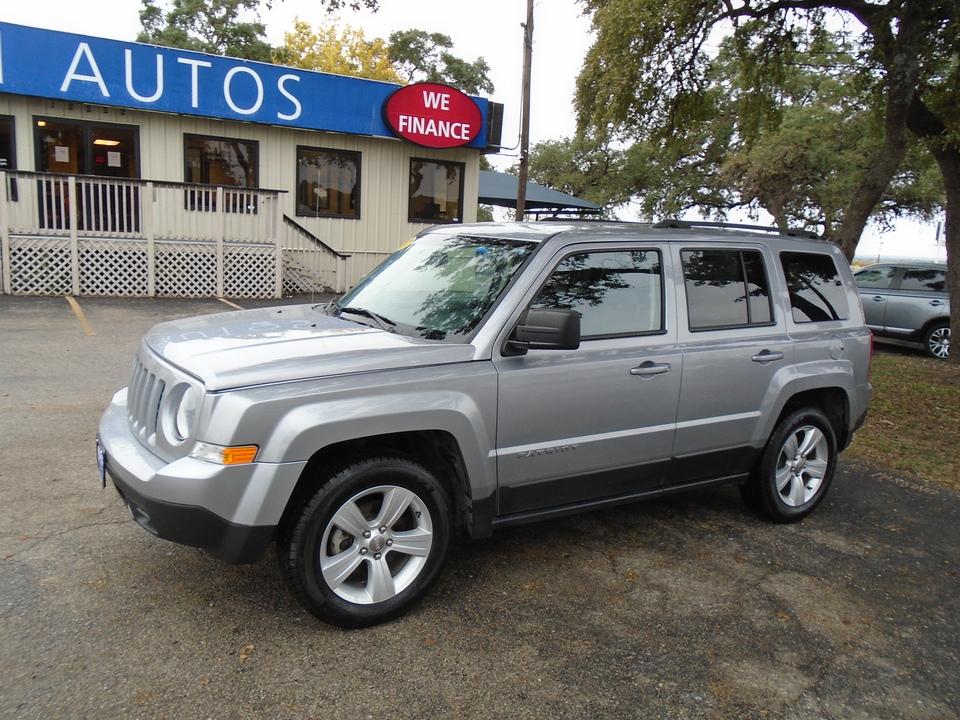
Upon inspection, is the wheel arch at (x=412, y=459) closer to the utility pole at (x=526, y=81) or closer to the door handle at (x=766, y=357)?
the door handle at (x=766, y=357)

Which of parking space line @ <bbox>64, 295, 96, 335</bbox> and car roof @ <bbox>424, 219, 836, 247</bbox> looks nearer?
car roof @ <bbox>424, 219, 836, 247</bbox>

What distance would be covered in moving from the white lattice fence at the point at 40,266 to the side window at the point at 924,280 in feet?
48.8

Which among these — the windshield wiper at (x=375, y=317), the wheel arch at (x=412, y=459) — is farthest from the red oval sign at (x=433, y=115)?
the wheel arch at (x=412, y=459)

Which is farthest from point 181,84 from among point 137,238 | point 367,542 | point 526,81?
point 367,542

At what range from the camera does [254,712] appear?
2883 millimetres

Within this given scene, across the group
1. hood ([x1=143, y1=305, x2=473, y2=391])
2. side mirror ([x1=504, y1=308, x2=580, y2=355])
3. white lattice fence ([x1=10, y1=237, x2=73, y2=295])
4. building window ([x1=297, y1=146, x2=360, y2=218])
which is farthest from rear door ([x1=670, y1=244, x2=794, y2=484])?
building window ([x1=297, y1=146, x2=360, y2=218])

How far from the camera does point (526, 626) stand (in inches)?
141

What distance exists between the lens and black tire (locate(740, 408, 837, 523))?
489cm

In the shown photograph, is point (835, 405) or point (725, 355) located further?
point (835, 405)

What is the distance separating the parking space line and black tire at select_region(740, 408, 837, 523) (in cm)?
899

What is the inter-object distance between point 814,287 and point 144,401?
411 cm

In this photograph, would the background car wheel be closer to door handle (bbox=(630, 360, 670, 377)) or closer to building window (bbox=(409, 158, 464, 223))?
building window (bbox=(409, 158, 464, 223))

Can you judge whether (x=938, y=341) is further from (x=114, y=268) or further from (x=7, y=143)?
(x=7, y=143)

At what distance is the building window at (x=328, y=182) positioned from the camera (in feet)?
56.3
